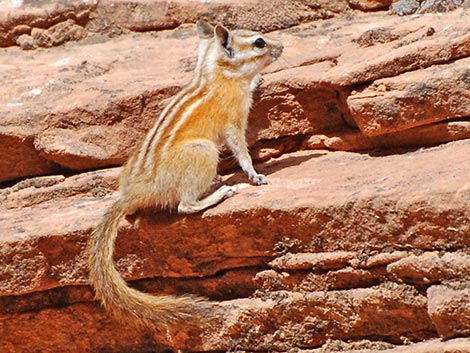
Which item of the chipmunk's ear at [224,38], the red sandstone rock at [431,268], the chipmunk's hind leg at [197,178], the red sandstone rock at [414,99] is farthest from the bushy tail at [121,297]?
the red sandstone rock at [414,99]

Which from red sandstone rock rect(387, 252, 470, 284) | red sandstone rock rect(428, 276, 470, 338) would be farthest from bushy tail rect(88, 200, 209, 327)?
red sandstone rock rect(428, 276, 470, 338)

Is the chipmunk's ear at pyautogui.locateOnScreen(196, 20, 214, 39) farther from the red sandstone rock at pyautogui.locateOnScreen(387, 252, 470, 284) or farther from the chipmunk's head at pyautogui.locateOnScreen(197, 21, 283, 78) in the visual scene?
the red sandstone rock at pyautogui.locateOnScreen(387, 252, 470, 284)

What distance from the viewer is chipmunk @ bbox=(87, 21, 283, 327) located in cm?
582

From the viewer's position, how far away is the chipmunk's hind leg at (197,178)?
5.93 metres

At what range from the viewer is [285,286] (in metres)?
5.69

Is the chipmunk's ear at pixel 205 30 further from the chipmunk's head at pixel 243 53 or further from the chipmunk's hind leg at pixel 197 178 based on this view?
the chipmunk's hind leg at pixel 197 178

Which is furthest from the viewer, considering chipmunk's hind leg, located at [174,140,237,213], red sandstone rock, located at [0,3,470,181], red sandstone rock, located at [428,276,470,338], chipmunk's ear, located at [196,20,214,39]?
chipmunk's ear, located at [196,20,214,39]

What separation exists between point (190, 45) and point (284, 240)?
2.98 metres

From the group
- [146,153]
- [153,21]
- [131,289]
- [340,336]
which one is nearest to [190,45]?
[153,21]

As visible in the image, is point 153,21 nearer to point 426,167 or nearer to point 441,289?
point 426,167

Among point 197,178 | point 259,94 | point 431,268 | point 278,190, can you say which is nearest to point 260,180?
point 278,190

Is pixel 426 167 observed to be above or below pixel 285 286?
above

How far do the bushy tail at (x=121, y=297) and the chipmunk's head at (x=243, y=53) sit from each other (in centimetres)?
156

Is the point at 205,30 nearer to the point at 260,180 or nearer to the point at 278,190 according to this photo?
the point at 260,180
